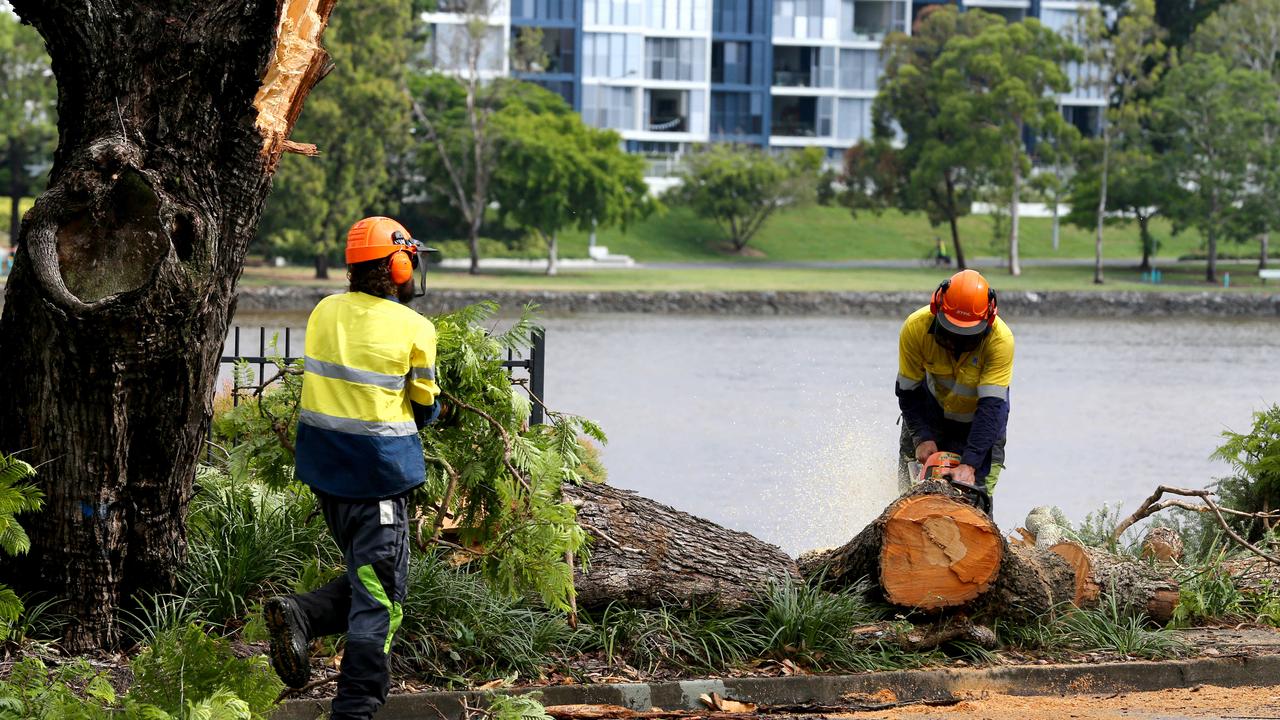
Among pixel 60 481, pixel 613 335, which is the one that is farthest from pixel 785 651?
pixel 613 335

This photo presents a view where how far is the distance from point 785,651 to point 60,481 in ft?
10.7

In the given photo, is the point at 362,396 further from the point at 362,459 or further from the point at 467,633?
the point at 467,633

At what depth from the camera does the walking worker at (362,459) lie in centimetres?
596

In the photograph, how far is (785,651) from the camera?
24.7ft

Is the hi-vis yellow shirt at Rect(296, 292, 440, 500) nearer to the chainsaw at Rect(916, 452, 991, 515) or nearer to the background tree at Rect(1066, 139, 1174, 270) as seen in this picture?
the chainsaw at Rect(916, 452, 991, 515)

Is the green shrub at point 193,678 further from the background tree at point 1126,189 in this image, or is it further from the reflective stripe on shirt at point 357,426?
the background tree at point 1126,189

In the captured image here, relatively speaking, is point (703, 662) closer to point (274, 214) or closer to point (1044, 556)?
point (1044, 556)

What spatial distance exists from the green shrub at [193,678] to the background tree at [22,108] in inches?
2096

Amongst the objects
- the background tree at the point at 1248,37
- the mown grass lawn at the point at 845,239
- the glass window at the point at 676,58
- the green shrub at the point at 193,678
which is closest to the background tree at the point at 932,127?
the mown grass lawn at the point at 845,239

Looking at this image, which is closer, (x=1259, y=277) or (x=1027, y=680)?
(x=1027, y=680)

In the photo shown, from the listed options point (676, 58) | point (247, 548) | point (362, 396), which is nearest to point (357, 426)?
point (362, 396)

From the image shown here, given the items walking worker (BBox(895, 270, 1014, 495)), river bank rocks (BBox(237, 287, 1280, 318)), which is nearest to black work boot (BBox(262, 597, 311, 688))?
walking worker (BBox(895, 270, 1014, 495))

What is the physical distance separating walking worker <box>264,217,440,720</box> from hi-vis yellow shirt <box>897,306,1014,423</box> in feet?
12.2

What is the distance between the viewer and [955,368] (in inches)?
361
